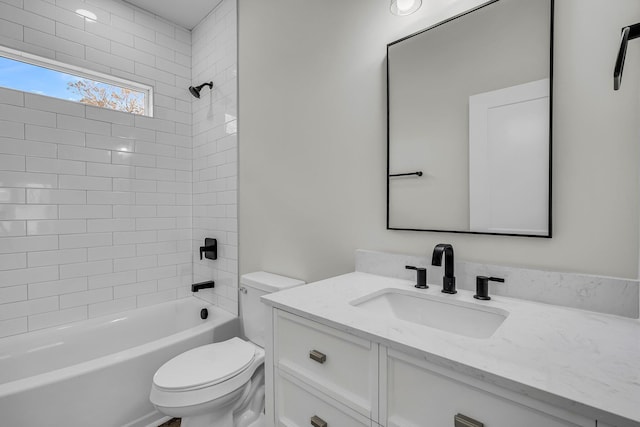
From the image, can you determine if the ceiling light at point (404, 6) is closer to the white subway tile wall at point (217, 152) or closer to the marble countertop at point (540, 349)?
the marble countertop at point (540, 349)

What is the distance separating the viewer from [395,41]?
1.42m

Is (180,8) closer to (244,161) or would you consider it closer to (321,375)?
(244,161)

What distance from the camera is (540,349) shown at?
705 millimetres

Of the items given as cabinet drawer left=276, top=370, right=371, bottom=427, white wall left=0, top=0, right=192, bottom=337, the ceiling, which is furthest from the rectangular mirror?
white wall left=0, top=0, right=192, bottom=337

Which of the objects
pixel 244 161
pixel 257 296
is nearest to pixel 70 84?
pixel 244 161

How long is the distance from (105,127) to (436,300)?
2.65 m

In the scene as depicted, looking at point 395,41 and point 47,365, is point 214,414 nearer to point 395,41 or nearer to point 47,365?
point 47,365

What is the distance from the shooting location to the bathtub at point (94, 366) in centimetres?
150

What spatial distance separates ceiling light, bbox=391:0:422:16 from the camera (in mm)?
1319

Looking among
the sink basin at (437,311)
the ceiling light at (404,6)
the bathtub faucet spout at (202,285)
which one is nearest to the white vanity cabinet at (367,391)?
the sink basin at (437,311)

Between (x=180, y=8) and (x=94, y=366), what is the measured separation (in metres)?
2.71

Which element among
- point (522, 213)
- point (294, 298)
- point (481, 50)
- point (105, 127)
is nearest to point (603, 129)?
point (522, 213)

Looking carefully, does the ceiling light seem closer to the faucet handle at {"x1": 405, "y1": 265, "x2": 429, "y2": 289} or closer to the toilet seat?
the faucet handle at {"x1": 405, "y1": 265, "x2": 429, "y2": 289}

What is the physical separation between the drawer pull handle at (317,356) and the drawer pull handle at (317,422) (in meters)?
0.19
